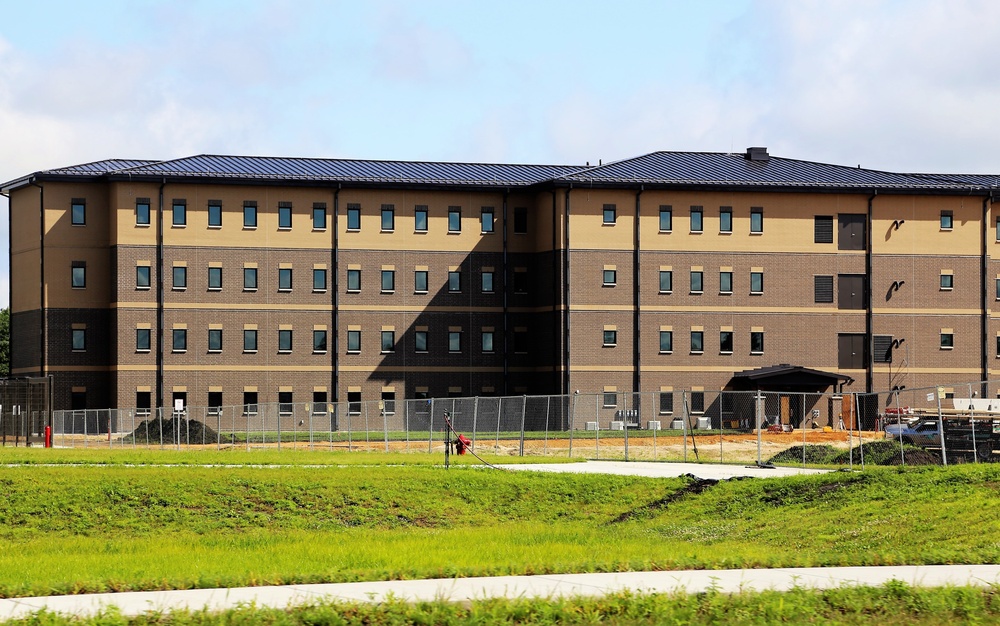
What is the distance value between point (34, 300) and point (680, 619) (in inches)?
2759

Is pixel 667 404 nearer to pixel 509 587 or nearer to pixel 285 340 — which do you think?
pixel 285 340

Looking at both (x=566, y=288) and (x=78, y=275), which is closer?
(x=566, y=288)

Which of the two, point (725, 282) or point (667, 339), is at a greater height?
point (725, 282)

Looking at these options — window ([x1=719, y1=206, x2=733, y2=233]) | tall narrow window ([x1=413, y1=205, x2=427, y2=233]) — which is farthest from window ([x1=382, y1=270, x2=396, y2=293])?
window ([x1=719, y1=206, x2=733, y2=233])

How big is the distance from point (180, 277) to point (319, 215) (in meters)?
8.04

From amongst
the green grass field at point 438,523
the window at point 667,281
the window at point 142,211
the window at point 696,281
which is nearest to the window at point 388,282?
the window at point 142,211

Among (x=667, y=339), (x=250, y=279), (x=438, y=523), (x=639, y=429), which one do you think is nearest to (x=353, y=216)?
(x=250, y=279)

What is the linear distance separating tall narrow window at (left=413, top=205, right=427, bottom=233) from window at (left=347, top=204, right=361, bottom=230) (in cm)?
306

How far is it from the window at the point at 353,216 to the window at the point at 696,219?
17.9 meters

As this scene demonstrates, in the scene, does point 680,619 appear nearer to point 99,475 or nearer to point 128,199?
point 99,475

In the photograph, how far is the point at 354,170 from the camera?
78.3 m

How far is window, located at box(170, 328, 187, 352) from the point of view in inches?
2943

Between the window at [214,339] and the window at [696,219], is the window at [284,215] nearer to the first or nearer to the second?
Answer: the window at [214,339]

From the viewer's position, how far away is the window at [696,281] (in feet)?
247
